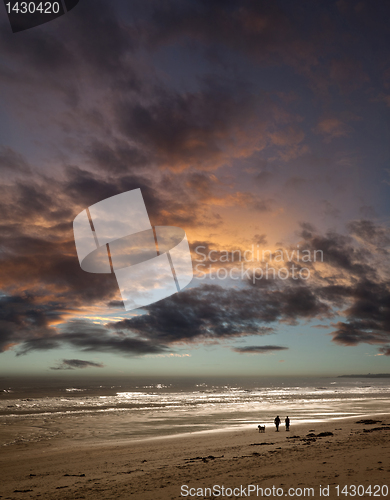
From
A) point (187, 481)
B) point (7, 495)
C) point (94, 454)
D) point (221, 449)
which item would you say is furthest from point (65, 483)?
point (221, 449)

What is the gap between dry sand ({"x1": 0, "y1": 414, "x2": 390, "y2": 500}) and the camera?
9383mm

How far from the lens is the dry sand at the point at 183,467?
9.38m

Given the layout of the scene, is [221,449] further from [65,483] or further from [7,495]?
[7,495]

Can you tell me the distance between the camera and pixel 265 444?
17.5 metres

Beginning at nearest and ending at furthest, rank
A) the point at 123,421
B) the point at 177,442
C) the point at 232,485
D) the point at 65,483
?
the point at 232,485 → the point at 65,483 → the point at 177,442 → the point at 123,421

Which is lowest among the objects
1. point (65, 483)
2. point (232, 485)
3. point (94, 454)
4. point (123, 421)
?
point (123, 421)

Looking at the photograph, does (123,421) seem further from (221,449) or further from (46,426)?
(221,449)

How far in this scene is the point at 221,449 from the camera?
16.8 m

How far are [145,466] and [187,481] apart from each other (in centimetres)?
405

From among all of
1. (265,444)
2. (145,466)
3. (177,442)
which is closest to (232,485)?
(145,466)

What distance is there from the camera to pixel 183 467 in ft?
41.7

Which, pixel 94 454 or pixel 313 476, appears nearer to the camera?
pixel 313 476

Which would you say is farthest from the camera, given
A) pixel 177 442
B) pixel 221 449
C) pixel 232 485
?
pixel 177 442

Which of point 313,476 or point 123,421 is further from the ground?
point 313,476
